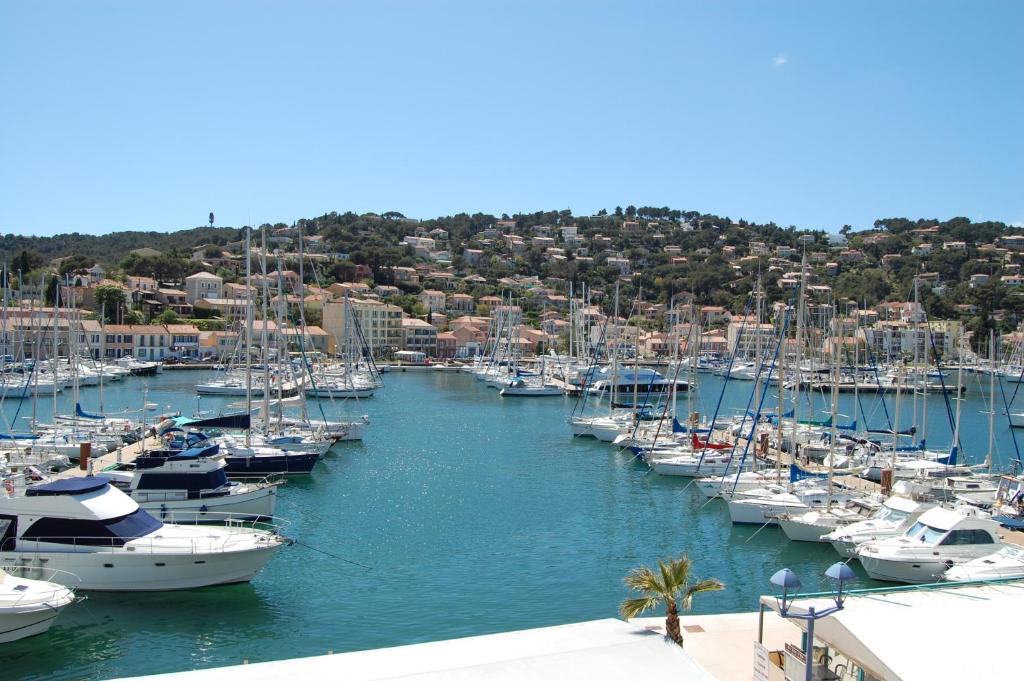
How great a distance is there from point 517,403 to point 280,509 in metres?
44.5

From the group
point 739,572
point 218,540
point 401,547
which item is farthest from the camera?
point 401,547

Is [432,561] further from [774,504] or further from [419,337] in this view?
[419,337]

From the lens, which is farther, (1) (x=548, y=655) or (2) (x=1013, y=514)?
(2) (x=1013, y=514)

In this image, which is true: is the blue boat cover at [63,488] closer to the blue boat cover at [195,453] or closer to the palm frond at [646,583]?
the blue boat cover at [195,453]

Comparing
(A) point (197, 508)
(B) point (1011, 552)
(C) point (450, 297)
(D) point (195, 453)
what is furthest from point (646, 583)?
(C) point (450, 297)

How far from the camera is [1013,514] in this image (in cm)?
2923

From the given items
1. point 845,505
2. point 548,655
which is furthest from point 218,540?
point 845,505

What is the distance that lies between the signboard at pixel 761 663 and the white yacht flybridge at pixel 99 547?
45.6 ft

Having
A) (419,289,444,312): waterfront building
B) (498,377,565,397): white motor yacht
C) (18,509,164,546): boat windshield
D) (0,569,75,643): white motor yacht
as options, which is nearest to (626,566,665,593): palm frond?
(0,569,75,643): white motor yacht

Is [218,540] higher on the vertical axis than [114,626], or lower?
higher

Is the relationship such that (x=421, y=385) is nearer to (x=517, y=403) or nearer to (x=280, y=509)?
(x=517, y=403)

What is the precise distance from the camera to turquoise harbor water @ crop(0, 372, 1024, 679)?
66.6 ft

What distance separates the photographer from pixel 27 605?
1872cm

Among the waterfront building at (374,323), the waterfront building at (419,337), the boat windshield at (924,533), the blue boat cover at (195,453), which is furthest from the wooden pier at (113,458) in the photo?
the waterfront building at (419,337)
